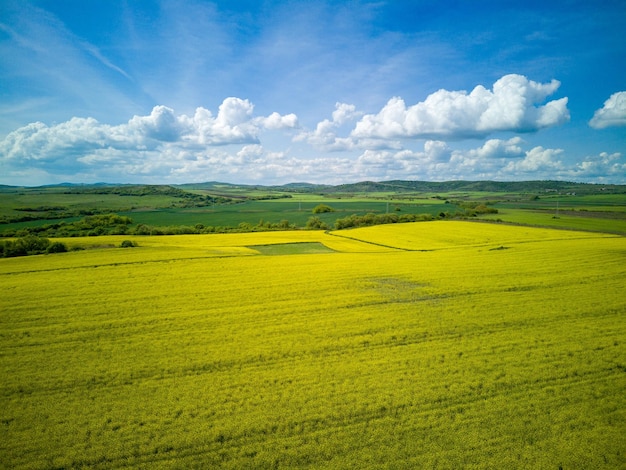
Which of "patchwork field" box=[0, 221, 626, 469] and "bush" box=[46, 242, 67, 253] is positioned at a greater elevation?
"bush" box=[46, 242, 67, 253]

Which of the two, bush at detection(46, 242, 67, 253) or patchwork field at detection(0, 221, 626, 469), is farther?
bush at detection(46, 242, 67, 253)

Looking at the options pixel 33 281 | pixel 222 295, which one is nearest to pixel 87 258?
pixel 33 281

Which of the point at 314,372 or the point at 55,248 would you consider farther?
the point at 55,248

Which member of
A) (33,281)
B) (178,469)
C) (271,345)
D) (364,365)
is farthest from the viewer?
(33,281)

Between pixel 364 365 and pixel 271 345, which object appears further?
pixel 271 345

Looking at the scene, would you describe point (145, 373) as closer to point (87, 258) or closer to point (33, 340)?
point (33, 340)

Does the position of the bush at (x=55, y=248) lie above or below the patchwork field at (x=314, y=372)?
above

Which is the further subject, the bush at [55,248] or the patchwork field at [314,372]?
the bush at [55,248]

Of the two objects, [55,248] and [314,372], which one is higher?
[55,248]
